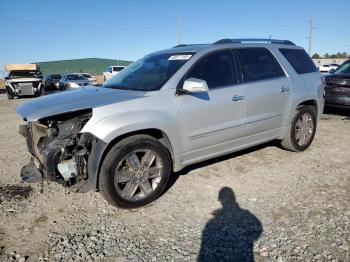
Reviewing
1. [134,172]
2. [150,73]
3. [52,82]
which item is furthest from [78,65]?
[134,172]

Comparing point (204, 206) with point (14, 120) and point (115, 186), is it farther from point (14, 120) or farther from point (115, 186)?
point (14, 120)

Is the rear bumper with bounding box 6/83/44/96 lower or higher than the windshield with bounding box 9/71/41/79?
lower

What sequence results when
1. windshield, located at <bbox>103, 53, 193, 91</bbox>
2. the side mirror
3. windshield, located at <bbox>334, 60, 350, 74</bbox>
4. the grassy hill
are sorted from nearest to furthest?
the side mirror, windshield, located at <bbox>103, 53, 193, 91</bbox>, windshield, located at <bbox>334, 60, 350, 74</bbox>, the grassy hill

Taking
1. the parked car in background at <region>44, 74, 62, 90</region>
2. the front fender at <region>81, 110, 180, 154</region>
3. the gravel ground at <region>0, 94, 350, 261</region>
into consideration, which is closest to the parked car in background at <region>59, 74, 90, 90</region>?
the parked car in background at <region>44, 74, 62, 90</region>

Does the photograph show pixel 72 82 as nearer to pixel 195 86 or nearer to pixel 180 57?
pixel 180 57

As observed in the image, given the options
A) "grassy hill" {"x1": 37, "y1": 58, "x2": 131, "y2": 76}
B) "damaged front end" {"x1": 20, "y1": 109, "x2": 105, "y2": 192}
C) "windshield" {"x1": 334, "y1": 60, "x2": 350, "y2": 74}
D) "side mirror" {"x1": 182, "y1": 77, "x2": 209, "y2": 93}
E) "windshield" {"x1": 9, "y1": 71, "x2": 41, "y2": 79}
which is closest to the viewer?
"damaged front end" {"x1": 20, "y1": 109, "x2": 105, "y2": 192}

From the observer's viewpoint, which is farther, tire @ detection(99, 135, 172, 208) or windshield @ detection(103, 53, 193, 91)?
windshield @ detection(103, 53, 193, 91)

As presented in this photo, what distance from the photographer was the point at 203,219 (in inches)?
141

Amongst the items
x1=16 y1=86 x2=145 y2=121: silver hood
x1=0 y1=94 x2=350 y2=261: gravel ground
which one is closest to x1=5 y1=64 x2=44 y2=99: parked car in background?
x1=0 y1=94 x2=350 y2=261: gravel ground

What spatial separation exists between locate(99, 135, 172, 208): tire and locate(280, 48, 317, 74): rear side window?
9.58 ft

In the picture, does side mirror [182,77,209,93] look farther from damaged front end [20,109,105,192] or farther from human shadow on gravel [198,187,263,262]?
human shadow on gravel [198,187,263,262]

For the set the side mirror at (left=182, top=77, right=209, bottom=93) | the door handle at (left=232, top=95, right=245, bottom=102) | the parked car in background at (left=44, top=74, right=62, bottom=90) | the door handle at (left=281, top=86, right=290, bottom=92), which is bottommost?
the parked car in background at (left=44, top=74, right=62, bottom=90)

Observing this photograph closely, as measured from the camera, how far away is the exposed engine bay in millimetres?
3594

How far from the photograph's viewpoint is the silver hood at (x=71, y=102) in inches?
139
